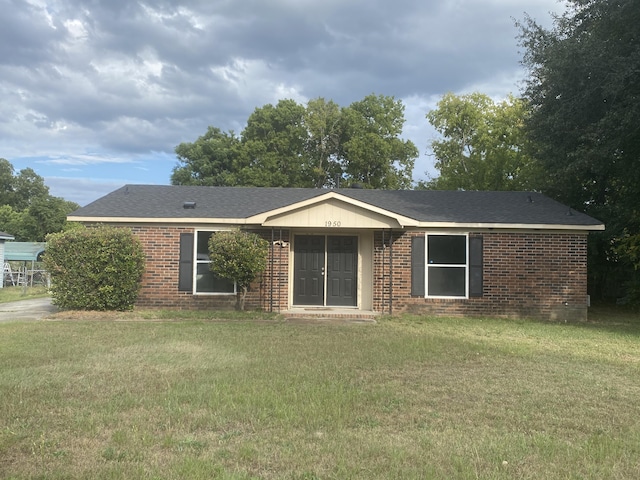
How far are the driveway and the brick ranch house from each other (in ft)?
7.23

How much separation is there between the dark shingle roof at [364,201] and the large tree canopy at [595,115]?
165 cm

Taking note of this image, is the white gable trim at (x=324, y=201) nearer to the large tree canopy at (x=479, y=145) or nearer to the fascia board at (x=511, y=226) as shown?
the fascia board at (x=511, y=226)

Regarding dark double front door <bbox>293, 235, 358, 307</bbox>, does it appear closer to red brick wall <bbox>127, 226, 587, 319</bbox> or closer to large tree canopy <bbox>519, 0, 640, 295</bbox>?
red brick wall <bbox>127, 226, 587, 319</bbox>

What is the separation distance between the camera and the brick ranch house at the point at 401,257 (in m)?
12.5

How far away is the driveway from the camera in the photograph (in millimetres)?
11320

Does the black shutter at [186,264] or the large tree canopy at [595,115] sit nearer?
the large tree canopy at [595,115]

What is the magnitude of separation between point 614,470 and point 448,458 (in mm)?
1124

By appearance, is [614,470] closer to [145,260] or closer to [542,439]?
[542,439]

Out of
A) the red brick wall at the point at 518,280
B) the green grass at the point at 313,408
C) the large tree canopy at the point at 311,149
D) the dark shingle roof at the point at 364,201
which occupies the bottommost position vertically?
the green grass at the point at 313,408

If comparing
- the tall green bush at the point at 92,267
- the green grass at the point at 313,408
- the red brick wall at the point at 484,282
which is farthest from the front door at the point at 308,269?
the green grass at the point at 313,408

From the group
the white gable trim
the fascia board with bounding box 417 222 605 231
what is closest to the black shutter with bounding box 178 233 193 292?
the white gable trim

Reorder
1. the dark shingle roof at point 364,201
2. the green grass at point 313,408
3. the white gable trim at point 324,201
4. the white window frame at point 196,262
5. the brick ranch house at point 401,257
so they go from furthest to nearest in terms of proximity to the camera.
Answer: the white window frame at point 196,262 < the dark shingle roof at point 364,201 < the brick ranch house at point 401,257 < the white gable trim at point 324,201 < the green grass at point 313,408

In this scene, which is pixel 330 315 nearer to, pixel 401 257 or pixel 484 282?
pixel 401 257

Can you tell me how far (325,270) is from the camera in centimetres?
1342
